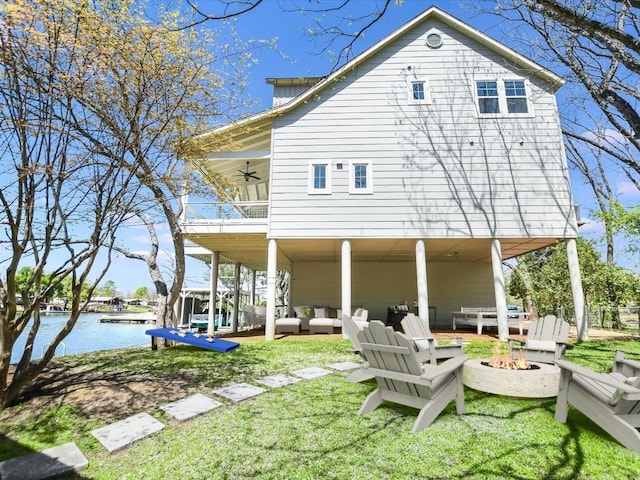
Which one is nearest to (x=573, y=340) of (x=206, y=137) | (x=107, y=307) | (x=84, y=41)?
(x=206, y=137)

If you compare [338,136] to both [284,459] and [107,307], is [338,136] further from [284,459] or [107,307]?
[107,307]

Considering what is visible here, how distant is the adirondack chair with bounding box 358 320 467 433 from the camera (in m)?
3.02

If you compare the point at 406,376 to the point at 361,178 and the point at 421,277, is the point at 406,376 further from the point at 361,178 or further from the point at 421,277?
the point at 361,178

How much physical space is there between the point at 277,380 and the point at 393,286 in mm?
10230

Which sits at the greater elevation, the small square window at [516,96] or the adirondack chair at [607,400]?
the small square window at [516,96]

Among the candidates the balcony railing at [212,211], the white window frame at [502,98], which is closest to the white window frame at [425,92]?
the white window frame at [502,98]

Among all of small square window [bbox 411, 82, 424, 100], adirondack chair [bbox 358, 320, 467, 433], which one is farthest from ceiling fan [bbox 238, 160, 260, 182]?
adirondack chair [bbox 358, 320, 467, 433]

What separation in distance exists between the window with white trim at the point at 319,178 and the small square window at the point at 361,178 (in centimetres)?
69

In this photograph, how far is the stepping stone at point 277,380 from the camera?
15.4 feet

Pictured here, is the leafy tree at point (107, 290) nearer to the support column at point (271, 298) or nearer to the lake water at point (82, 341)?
the lake water at point (82, 341)

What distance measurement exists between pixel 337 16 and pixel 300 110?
754cm

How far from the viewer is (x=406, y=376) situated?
3.09 meters

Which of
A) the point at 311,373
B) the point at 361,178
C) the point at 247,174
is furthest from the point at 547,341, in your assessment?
the point at 247,174

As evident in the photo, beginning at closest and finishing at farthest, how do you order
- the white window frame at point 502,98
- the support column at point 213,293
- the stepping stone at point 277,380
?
1. the stepping stone at point 277,380
2. the white window frame at point 502,98
3. the support column at point 213,293
